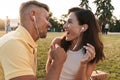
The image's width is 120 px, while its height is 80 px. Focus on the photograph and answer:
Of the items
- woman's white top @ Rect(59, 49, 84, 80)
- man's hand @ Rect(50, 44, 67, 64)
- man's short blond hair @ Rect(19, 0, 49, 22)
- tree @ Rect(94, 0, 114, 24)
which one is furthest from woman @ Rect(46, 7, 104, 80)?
tree @ Rect(94, 0, 114, 24)

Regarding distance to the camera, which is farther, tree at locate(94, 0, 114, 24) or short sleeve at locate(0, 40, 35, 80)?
tree at locate(94, 0, 114, 24)

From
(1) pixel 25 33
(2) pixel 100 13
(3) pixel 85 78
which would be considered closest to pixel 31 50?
(1) pixel 25 33

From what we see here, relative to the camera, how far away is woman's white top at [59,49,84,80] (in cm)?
511

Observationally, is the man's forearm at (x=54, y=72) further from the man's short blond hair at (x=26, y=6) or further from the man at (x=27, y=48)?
the man's short blond hair at (x=26, y=6)

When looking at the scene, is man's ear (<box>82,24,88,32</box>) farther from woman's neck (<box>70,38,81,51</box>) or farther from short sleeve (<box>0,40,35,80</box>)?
short sleeve (<box>0,40,35,80</box>)

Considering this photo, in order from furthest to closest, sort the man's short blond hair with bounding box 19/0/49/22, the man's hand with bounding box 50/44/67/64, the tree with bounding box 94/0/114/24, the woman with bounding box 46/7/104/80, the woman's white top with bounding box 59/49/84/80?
the tree with bounding box 94/0/114/24 → the woman's white top with bounding box 59/49/84/80 → the woman with bounding box 46/7/104/80 → the man's short blond hair with bounding box 19/0/49/22 → the man's hand with bounding box 50/44/67/64

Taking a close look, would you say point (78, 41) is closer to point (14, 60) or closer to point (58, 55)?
point (58, 55)

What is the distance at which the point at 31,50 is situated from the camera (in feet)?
10.3

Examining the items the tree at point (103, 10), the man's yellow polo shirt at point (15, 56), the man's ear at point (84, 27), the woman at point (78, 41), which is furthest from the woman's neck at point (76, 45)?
the tree at point (103, 10)

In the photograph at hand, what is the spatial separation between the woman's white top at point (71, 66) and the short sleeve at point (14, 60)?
2129 mm

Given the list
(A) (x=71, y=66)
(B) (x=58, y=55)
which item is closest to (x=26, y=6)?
(B) (x=58, y=55)

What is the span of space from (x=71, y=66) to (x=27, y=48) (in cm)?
210

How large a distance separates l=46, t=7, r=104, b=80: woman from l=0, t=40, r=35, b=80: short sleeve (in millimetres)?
2000

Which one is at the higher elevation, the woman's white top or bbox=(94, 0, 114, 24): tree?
the woman's white top
